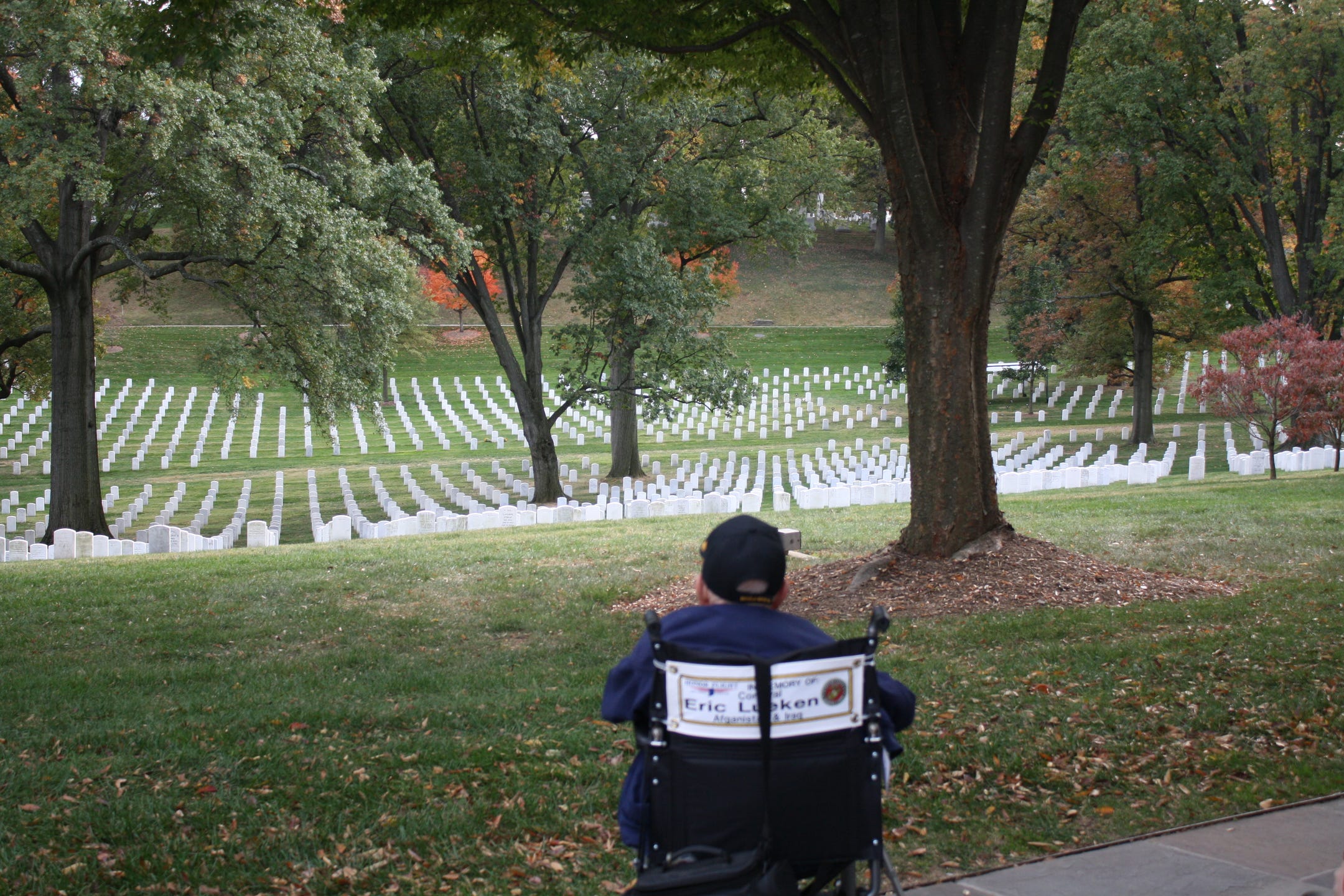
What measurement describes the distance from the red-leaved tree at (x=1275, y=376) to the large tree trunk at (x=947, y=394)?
13484mm

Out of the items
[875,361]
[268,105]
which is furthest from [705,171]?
[875,361]

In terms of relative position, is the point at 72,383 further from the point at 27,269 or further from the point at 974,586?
the point at 974,586

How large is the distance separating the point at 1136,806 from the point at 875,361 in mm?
52927

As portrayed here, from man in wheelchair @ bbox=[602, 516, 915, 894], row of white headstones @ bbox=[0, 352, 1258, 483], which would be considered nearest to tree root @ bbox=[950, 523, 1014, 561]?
man in wheelchair @ bbox=[602, 516, 915, 894]

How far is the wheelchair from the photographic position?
263 cm

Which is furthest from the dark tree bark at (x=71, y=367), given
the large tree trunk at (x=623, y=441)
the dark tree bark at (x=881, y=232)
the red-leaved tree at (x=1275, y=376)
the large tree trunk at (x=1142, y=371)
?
the dark tree bark at (x=881, y=232)

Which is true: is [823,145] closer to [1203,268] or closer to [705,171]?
[705,171]

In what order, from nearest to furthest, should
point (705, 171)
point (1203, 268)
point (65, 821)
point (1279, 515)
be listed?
point (65, 821) < point (1279, 515) < point (705, 171) < point (1203, 268)

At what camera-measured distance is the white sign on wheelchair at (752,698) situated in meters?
2.62

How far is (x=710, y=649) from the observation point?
8.95 feet

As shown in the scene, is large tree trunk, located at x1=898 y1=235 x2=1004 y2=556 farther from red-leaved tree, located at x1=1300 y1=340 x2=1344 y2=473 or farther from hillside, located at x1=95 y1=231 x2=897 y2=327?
hillside, located at x1=95 y1=231 x2=897 y2=327

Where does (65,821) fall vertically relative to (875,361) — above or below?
below

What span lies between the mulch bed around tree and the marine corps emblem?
5554mm

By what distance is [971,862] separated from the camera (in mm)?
4078
